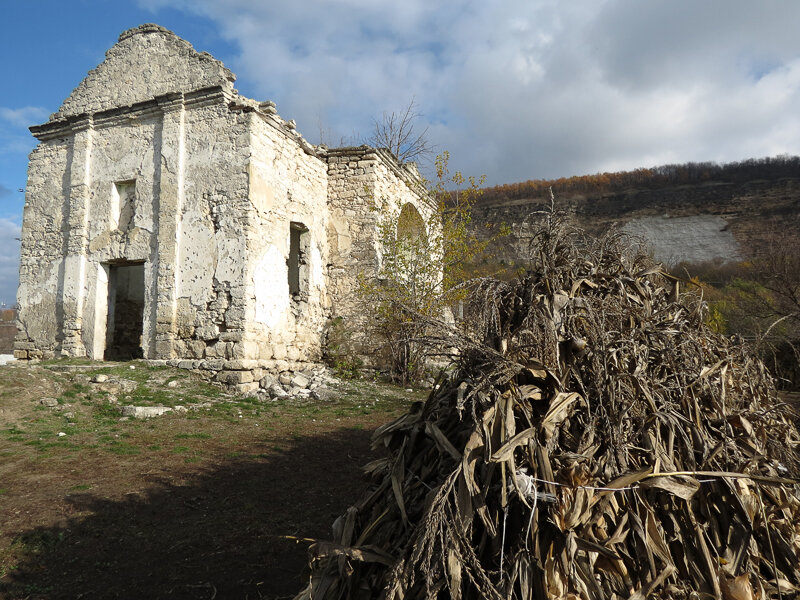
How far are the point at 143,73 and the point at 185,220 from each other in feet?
12.0

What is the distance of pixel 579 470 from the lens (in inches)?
74.2

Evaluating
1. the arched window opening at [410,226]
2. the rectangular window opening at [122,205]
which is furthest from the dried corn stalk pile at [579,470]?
the rectangular window opening at [122,205]

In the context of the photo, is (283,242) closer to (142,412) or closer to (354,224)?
(354,224)

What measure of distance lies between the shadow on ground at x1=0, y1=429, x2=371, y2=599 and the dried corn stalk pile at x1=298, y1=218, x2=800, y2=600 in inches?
33.6

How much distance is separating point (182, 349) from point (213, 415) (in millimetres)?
2770

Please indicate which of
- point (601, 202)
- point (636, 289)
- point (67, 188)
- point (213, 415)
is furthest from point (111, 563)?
point (601, 202)

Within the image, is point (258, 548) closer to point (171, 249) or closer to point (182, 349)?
point (182, 349)

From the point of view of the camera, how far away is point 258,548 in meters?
3.53

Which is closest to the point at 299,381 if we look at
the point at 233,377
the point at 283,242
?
Result: the point at 233,377

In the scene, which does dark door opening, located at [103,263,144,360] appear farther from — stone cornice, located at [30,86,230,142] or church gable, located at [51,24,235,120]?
church gable, located at [51,24,235,120]

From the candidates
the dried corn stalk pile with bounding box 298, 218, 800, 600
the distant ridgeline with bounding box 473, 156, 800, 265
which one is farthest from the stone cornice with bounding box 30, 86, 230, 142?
the distant ridgeline with bounding box 473, 156, 800, 265

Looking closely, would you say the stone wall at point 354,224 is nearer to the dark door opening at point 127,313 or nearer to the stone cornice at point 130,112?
the stone cornice at point 130,112

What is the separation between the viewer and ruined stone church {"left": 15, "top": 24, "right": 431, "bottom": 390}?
10.1 metres

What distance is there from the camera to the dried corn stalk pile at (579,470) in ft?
5.99
